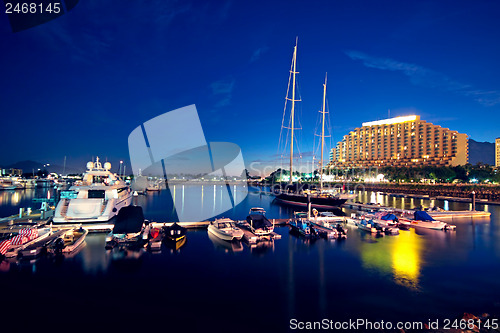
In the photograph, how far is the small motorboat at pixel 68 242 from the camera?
20281 millimetres

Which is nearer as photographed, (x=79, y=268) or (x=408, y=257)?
(x=79, y=268)

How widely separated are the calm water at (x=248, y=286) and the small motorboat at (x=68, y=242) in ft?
2.77

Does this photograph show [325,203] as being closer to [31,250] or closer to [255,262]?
[255,262]

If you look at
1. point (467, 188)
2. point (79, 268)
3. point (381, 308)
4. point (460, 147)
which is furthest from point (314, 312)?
point (460, 147)

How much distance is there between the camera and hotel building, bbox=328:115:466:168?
483 ft

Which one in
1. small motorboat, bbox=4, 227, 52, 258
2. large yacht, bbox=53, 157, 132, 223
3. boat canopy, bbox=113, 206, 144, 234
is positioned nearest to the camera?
small motorboat, bbox=4, 227, 52, 258

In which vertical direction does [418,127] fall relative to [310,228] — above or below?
above

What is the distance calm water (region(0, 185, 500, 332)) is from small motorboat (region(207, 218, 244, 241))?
0.88 metres

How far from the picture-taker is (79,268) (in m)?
17.4

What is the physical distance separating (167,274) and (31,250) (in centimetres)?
1086

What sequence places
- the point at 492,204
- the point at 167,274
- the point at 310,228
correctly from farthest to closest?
the point at 492,204
the point at 310,228
the point at 167,274

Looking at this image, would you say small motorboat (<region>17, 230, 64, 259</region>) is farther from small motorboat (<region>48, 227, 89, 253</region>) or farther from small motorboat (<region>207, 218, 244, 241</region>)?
small motorboat (<region>207, 218, 244, 241</region>)

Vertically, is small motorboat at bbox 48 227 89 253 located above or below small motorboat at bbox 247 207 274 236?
below

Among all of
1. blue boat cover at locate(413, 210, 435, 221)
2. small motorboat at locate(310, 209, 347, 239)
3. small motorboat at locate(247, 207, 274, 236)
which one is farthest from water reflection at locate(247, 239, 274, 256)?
blue boat cover at locate(413, 210, 435, 221)
